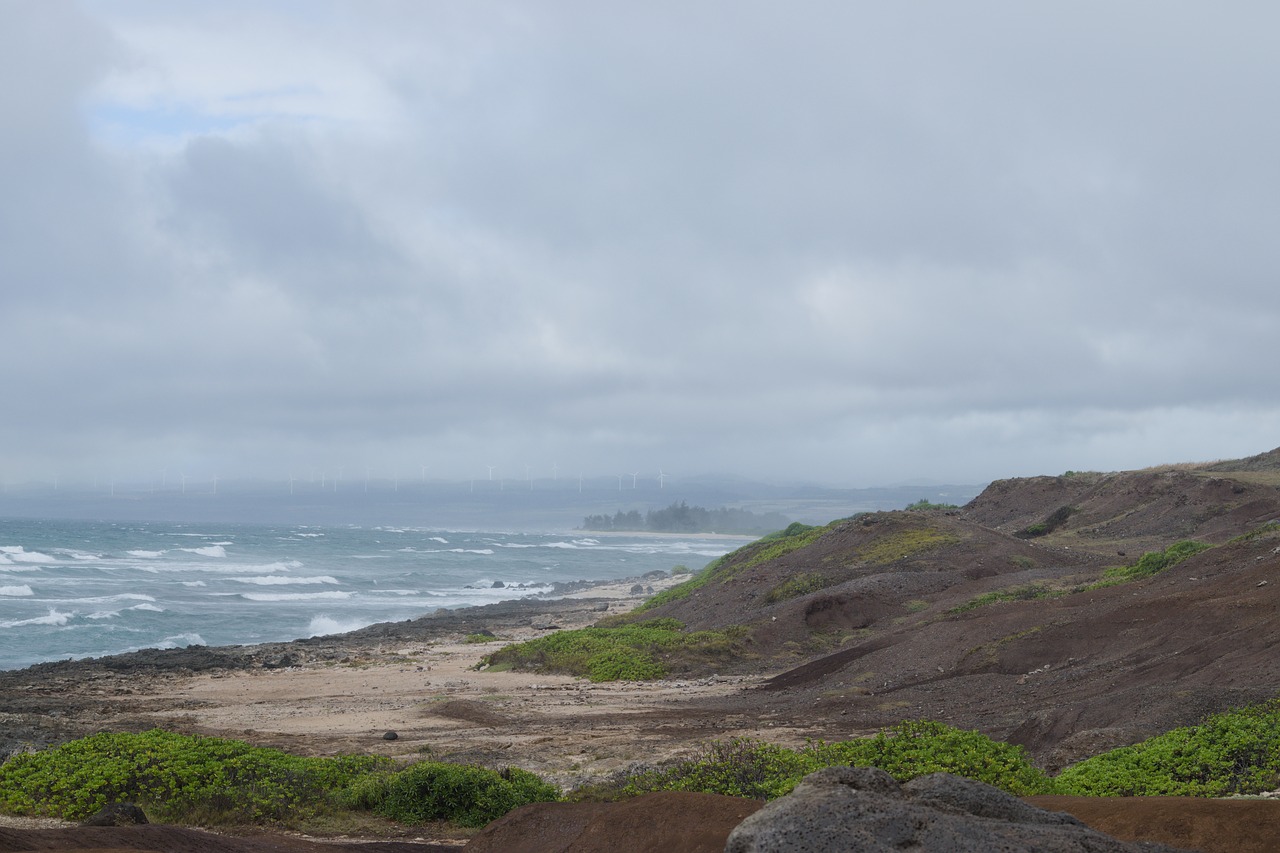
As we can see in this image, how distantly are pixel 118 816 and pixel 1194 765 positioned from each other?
37.0 ft

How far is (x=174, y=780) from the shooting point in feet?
40.0

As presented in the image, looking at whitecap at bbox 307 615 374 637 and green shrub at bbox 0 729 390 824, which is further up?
green shrub at bbox 0 729 390 824

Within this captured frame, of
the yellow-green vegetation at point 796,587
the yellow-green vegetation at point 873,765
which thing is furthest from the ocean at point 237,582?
the yellow-green vegetation at point 873,765

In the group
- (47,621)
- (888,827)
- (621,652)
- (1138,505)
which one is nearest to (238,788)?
(888,827)

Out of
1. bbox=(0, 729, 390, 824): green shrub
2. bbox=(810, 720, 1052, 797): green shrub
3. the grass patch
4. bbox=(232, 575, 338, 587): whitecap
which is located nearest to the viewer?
bbox=(810, 720, 1052, 797): green shrub

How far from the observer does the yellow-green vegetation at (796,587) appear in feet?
115

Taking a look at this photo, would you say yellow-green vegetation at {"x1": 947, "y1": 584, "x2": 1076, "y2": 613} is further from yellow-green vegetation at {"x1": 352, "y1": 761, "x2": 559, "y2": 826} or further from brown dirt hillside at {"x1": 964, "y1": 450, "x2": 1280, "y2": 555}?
yellow-green vegetation at {"x1": 352, "y1": 761, "x2": 559, "y2": 826}

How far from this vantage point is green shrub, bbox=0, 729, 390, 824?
1168 centimetres

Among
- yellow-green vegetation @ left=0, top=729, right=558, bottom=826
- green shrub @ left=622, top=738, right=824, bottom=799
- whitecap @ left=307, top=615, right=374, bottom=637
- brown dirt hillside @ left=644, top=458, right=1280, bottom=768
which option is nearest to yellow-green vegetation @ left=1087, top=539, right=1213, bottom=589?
brown dirt hillside @ left=644, top=458, right=1280, bottom=768

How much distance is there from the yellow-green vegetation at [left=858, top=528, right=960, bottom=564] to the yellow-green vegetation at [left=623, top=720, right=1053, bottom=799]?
1091 inches

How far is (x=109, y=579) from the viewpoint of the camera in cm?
6581

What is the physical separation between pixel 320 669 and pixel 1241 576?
84.1ft

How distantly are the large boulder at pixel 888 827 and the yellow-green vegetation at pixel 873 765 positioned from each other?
4016mm

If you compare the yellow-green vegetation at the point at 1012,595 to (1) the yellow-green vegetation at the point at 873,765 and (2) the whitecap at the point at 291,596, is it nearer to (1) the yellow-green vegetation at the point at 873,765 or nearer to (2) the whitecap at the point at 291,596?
(1) the yellow-green vegetation at the point at 873,765
